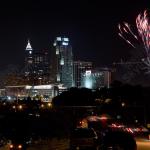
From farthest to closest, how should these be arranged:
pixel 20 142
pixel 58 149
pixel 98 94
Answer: pixel 98 94
pixel 58 149
pixel 20 142

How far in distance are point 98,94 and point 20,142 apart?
3822 inches

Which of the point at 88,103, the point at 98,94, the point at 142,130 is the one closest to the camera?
the point at 142,130

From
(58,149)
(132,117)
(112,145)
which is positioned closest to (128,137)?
(112,145)

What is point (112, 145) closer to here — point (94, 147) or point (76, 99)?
point (94, 147)

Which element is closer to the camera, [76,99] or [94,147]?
[94,147]

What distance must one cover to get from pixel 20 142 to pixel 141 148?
7.76 m

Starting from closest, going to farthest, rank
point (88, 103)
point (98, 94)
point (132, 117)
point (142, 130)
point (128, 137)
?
point (128, 137) → point (142, 130) → point (132, 117) → point (88, 103) → point (98, 94)

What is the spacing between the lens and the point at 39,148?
33844 mm

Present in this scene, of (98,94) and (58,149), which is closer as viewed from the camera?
(58,149)

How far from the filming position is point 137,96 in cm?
10856

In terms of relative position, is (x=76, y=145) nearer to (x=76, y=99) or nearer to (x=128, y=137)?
(x=128, y=137)

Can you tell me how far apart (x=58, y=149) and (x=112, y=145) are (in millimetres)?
12739

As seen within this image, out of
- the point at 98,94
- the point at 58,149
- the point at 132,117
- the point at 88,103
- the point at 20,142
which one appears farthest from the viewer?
the point at 98,94

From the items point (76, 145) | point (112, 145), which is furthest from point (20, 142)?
point (112, 145)
